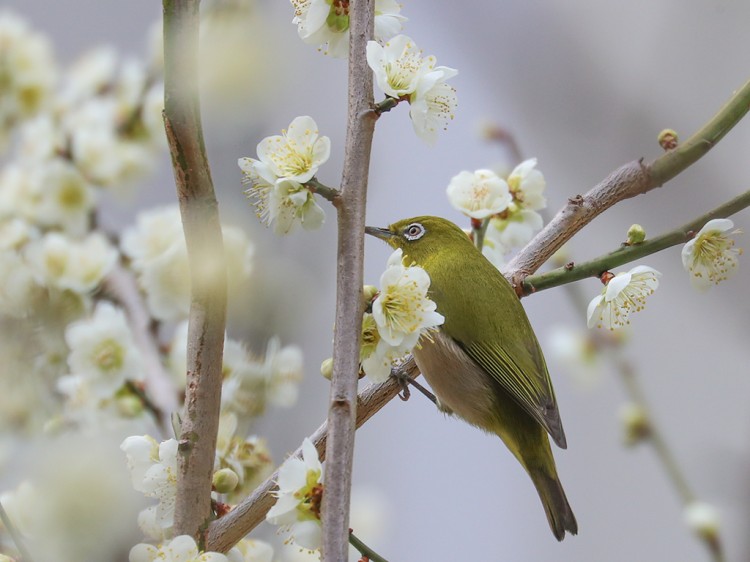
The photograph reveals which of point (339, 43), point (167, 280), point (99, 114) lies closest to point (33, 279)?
point (167, 280)

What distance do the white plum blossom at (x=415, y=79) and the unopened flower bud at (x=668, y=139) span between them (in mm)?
216

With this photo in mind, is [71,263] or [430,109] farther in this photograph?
[71,263]

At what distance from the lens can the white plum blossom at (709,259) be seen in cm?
80

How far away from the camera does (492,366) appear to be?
1.13 meters

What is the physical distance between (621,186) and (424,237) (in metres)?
0.47

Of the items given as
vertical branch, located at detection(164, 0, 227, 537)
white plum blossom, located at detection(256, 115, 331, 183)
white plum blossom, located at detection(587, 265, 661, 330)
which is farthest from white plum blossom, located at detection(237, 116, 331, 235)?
white plum blossom, located at detection(587, 265, 661, 330)

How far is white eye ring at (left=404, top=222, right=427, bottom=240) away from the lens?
50.3 inches

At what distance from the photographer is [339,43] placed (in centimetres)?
77

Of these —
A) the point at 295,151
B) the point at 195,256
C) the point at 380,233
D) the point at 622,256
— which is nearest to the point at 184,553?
the point at 195,256

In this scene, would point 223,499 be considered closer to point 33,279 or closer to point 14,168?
point 33,279

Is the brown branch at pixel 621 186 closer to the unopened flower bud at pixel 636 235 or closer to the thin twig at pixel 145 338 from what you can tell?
the unopened flower bud at pixel 636 235

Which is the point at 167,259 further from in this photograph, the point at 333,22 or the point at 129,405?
the point at 333,22

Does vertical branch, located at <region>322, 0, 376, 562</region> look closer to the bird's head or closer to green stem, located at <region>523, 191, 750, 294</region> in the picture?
green stem, located at <region>523, 191, 750, 294</region>

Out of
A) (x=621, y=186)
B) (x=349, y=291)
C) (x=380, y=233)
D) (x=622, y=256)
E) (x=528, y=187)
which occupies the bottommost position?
(x=349, y=291)
